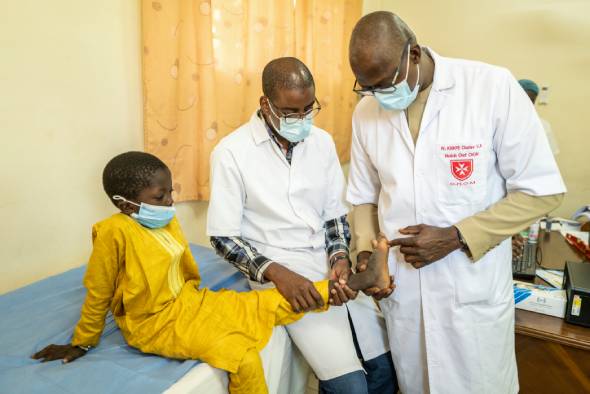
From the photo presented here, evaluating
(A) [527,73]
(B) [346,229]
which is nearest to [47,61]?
(B) [346,229]

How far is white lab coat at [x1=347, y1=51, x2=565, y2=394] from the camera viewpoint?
1093mm

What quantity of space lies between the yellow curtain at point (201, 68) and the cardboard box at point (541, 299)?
4.76 ft

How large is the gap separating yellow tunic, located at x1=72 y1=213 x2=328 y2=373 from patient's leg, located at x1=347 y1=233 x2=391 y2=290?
14cm

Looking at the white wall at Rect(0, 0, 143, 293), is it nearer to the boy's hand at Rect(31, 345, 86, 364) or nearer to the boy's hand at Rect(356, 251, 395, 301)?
the boy's hand at Rect(31, 345, 86, 364)

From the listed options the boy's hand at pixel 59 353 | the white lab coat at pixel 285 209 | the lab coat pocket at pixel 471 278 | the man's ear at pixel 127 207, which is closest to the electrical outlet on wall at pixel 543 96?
the white lab coat at pixel 285 209

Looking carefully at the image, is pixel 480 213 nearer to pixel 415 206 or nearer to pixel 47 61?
pixel 415 206

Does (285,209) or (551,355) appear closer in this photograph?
(551,355)

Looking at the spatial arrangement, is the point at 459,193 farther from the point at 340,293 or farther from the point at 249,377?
the point at 249,377

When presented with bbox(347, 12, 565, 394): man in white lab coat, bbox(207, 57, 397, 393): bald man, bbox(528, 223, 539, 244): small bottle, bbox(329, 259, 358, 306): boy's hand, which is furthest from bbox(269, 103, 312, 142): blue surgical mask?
bbox(528, 223, 539, 244): small bottle

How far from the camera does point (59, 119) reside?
1.53 m

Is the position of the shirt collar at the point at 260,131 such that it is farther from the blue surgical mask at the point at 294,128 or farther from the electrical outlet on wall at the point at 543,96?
the electrical outlet on wall at the point at 543,96

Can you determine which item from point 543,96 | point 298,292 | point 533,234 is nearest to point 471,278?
point 298,292

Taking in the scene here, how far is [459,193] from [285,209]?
1.98 feet

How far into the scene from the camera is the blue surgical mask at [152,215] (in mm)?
1180
